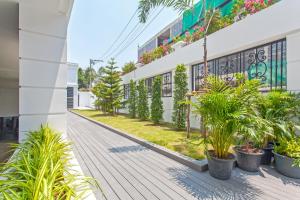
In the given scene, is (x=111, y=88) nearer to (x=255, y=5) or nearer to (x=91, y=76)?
(x=255, y=5)

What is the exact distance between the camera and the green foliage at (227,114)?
110 inches

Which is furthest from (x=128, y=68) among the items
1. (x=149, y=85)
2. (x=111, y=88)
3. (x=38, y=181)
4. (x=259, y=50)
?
(x=38, y=181)

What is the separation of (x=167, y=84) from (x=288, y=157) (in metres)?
6.84

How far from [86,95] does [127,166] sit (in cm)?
2356

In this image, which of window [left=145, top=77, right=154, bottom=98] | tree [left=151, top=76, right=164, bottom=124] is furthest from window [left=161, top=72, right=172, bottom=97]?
window [left=145, top=77, right=154, bottom=98]

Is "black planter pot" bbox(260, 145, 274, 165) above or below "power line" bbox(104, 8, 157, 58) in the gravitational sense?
below

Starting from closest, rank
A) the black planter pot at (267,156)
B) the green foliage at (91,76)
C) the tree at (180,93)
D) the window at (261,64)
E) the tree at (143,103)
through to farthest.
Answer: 1. the black planter pot at (267,156)
2. the window at (261,64)
3. the tree at (180,93)
4. the tree at (143,103)
5. the green foliage at (91,76)

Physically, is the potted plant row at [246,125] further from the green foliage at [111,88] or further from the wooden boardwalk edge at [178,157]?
the green foliage at [111,88]

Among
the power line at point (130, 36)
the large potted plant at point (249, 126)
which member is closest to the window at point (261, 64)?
the large potted plant at point (249, 126)

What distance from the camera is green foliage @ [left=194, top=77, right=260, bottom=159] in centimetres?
280

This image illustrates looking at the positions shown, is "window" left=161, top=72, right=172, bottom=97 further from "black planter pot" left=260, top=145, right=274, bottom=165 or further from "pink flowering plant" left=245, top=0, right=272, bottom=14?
"black planter pot" left=260, top=145, right=274, bottom=165

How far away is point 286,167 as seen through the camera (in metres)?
2.99

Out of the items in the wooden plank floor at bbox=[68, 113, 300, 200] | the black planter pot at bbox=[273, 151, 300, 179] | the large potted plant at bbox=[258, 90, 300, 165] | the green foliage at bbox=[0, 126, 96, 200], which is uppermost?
the large potted plant at bbox=[258, 90, 300, 165]

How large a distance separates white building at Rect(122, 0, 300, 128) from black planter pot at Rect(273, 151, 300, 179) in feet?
6.00
